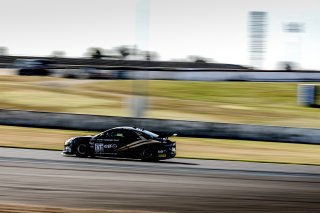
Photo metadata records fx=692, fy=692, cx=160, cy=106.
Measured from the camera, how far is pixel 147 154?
19422 mm

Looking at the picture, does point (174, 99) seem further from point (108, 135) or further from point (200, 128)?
point (108, 135)

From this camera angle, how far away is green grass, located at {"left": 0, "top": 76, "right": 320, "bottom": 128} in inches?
1531

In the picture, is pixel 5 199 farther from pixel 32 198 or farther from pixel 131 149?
pixel 131 149

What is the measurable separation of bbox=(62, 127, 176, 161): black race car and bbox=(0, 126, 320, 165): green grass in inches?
114

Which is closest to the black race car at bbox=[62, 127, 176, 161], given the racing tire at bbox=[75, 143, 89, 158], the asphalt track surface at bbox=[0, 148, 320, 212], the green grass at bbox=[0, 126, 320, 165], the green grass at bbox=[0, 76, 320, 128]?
the racing tire at bbox=[75, 143, 89, 158]

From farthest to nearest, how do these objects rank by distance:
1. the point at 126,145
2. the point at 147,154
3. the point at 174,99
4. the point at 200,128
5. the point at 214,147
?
the point at 174,99
the point at 200,128
the point at 214,147
the point at 126,145
the point at 147,154

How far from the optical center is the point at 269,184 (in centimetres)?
1484

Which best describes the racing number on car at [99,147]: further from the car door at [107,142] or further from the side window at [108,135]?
the side window at [108,135]

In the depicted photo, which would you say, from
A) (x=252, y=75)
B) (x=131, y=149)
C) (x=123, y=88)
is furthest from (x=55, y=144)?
(x=252, y=75)

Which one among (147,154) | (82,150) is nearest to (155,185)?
(147,154)

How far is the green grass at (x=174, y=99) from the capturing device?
128 feet

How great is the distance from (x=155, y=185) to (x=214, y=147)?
11.7 meters

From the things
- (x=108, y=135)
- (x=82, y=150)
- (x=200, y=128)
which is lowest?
(x=200, y=128)

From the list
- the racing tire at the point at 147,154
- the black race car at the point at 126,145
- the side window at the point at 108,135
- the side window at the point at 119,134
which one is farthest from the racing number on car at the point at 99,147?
the racing tire at the point at 147,154
